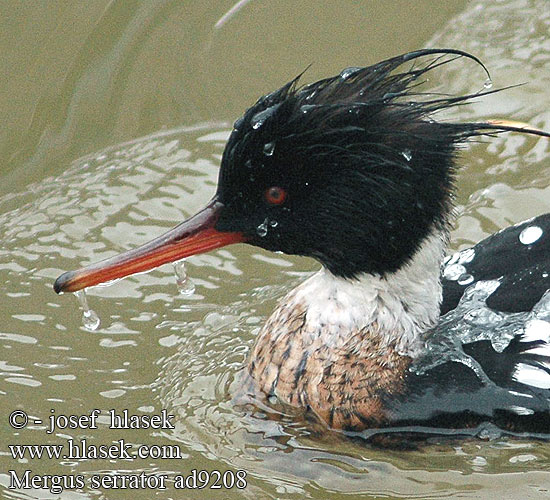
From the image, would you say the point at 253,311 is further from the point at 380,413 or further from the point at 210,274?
the point at 380,413

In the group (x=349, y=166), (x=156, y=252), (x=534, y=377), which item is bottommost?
(x=534, y=377)

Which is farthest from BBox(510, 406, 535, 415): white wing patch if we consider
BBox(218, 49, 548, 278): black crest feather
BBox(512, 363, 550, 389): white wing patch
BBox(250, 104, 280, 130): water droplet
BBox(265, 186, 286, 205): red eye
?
BBox(250, 104, 280, 130): water droplet

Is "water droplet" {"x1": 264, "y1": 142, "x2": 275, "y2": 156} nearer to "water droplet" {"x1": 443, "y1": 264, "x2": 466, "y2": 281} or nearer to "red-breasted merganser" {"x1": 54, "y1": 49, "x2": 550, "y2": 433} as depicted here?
"red-breasted merganser" {"x1": 54, "y1": 49, "x2": 550, "y2": 433}

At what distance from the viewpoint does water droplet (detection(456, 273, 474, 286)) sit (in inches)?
185

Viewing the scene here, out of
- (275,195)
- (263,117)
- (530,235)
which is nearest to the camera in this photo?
(263,117)

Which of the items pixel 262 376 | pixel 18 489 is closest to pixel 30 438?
pixel 18 489

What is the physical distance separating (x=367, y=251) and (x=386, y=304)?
296 millimetres

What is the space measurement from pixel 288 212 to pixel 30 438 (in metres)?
1.49

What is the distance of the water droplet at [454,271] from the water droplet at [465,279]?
21mm

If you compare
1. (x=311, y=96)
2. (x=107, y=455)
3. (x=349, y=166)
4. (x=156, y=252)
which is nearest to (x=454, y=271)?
(x=349, y=166)

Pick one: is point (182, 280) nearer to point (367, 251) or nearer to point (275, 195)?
point (275, 195)

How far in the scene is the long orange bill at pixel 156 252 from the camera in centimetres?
435

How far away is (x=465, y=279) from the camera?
4.72m

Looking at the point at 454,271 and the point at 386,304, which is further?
the point at 454,271
